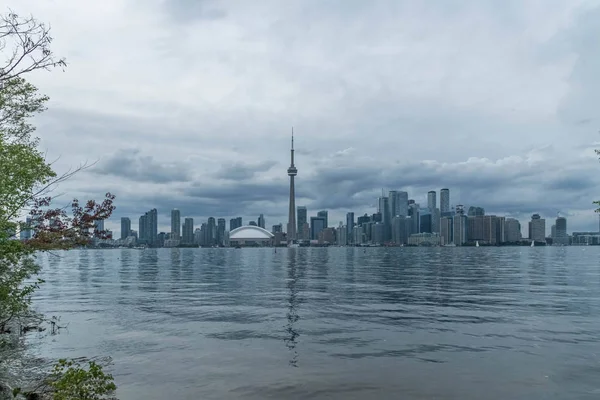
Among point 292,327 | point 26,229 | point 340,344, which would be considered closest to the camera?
point 26,229

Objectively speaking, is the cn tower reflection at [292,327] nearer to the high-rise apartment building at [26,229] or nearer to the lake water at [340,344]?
the lake water at [340,344]

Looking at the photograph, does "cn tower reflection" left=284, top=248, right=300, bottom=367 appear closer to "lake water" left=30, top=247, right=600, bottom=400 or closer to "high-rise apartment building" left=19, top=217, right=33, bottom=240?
"lake water" left=30, top=247, right=600, bottom=400

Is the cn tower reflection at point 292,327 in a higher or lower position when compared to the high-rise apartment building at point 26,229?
lower

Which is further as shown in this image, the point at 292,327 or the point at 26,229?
the point at 292,327

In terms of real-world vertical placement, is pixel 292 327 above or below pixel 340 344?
below

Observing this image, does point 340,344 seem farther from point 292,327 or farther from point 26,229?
point 26,229

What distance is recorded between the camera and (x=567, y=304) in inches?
1996

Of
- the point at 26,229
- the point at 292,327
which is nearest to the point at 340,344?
the point at 292,327

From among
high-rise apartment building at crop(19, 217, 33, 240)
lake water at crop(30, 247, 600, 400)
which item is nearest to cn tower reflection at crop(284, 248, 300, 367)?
lake water at crop(30, 247, 600, 400)

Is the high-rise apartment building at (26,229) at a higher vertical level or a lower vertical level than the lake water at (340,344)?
higher

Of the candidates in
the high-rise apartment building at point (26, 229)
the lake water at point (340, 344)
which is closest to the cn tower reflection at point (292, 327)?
the lake water at point (340, 344)

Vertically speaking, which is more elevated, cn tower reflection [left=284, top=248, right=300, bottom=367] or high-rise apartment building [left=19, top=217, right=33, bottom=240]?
high-rise apartment building [left=19, top=217, right=33, bottom=240]

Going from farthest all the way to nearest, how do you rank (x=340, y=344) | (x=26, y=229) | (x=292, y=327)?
(x=292, y=327)
(x=340, y=344)
(x=26, y=229)

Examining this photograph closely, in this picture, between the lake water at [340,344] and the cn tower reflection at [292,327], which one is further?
the cn tower reflection at [292,327]
